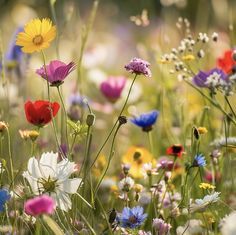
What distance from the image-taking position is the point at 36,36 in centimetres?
121

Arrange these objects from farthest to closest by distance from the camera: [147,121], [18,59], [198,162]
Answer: [18,59]
[147,121]
[198,162]

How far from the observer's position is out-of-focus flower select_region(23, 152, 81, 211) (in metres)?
1.14

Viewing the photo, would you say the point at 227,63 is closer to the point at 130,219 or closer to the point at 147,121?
the point at 147,121

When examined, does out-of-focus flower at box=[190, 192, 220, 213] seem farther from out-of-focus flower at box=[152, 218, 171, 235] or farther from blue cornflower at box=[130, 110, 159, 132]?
blue cornflower at box=[130, 110, 159, 132]

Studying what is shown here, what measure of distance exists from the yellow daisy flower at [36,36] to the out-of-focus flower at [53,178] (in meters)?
0.18

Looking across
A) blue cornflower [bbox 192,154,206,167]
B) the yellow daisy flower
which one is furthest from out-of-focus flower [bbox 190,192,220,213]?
the yellow daisy flower

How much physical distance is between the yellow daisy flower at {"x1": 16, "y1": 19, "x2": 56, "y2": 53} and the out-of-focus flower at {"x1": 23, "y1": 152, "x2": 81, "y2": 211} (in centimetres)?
18

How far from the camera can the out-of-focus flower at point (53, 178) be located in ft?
3.74

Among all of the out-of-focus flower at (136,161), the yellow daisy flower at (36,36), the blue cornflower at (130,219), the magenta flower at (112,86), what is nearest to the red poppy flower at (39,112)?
the yellow daisy flower at (36,36)

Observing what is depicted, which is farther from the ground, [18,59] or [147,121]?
[18,59]

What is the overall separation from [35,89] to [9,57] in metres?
0.96

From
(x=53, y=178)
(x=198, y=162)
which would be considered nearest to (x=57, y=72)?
(x=53, y=178)

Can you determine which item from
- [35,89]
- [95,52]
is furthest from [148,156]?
[35,89]

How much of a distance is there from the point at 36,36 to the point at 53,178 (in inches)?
9.2
